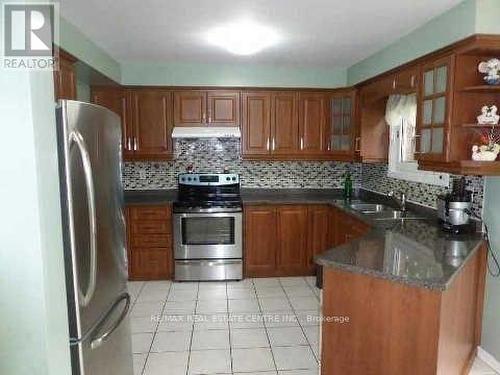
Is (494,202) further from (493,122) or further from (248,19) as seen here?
(248,19)

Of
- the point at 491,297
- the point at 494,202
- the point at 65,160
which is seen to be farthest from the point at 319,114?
the point at 65,160

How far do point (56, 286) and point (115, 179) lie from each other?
73 cm

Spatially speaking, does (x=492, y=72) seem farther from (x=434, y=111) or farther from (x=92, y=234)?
(x=92, y=234)

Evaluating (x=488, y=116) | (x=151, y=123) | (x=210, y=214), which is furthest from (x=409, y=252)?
(x=151, y=123)

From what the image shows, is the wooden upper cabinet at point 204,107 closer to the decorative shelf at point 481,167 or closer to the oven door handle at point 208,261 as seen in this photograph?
the oven door handle at point 208,261

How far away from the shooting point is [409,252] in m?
2.18

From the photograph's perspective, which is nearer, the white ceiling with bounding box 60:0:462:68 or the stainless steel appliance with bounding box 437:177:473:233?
the white ceiling with bounding box 60:0:462:68

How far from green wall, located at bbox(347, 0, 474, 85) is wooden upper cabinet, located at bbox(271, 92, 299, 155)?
0.88 meters

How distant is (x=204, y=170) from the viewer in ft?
15.0

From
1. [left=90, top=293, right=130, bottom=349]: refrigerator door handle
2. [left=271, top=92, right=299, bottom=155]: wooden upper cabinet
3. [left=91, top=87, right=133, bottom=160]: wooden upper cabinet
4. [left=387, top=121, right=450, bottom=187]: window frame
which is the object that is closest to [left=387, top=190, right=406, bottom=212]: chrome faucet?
[left=387, top=121, right=450, bottom=187]: window frame

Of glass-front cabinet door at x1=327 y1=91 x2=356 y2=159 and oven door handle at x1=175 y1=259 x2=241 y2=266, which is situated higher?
glass-front cabinet door at x1=327 y1=91 x2=356 y2=159

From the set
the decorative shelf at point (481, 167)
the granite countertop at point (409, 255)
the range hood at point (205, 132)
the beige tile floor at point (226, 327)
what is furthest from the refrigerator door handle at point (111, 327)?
the range hood at point (205, 132)

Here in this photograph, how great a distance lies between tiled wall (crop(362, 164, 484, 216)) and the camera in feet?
8.77

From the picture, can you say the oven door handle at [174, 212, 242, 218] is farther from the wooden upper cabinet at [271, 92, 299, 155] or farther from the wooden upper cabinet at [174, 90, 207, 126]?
the wooden upper cabinet at [174, 90, 207, 126]
